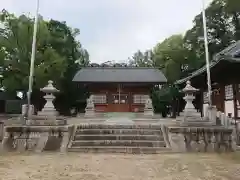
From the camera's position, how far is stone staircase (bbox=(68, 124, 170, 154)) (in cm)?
1155

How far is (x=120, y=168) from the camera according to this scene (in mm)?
Result: 8062

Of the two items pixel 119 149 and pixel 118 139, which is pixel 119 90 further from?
pixel 119 149

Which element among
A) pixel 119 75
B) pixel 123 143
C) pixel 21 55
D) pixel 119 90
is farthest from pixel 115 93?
pixel 123 143

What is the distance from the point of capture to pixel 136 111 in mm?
32250

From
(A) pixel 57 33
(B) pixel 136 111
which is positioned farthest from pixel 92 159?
(A) pixel 57 33

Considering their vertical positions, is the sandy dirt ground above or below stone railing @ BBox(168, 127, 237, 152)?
below

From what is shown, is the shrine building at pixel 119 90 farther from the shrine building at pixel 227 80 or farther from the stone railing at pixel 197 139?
the stone railing at pixel 197 139

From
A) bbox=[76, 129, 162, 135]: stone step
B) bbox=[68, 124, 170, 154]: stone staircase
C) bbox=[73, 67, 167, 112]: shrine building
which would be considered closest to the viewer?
bbox=[68, 124, 170, 154]: stone staircase

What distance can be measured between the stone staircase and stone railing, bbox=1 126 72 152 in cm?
66

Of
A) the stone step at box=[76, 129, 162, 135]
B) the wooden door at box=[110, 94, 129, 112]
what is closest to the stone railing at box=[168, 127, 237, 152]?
the stone step at box=[76, 129, 162, 135]

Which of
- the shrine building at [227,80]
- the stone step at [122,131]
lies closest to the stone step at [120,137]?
the stone step at [122,131]

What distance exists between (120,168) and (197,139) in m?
4.85

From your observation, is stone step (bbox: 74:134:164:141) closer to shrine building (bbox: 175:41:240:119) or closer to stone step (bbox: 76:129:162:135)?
stone step (bbox: 76:129:162:135)

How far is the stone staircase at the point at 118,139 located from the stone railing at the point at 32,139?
0.66m
